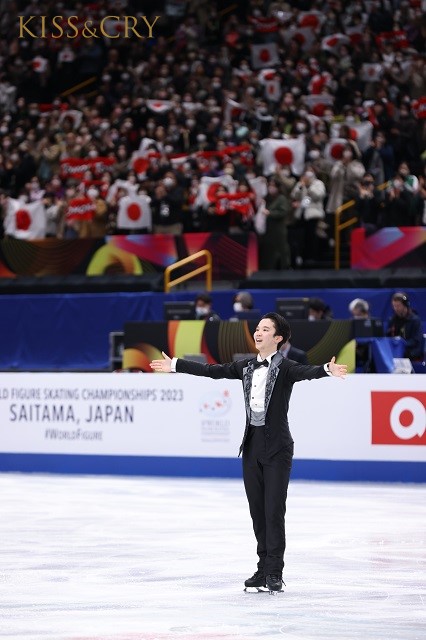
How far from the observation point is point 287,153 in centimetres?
2316

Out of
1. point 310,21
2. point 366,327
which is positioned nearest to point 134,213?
point 310,21

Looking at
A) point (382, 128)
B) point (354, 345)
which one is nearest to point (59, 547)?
point (354, 345)

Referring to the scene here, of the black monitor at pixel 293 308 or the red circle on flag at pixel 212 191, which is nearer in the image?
the black monitor at pixel 293 308

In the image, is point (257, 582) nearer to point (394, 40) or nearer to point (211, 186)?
point (211, 186)

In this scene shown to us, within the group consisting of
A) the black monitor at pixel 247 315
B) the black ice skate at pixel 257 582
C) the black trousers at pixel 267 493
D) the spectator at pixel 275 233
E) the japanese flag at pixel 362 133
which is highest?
the japanese flag at pixel 362 133

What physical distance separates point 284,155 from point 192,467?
8.95 metres

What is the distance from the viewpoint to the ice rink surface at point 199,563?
6891mm

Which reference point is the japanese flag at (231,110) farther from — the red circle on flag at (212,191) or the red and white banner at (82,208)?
the red and white banner at (82,208)

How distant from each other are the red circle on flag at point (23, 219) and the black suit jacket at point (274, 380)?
56.3ft

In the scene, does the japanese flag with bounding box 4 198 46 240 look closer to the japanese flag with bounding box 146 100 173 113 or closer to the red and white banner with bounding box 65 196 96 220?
the red and white banner with bounding box 65 196 96 220

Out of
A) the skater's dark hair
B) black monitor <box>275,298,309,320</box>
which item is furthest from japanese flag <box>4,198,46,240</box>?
the skater's dark hair

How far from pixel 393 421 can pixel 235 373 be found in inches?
276

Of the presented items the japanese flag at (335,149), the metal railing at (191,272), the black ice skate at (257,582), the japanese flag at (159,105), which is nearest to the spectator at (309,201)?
the japanese flag at (335,149)

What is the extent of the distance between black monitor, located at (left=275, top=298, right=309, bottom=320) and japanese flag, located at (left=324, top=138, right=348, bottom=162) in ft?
16.9
